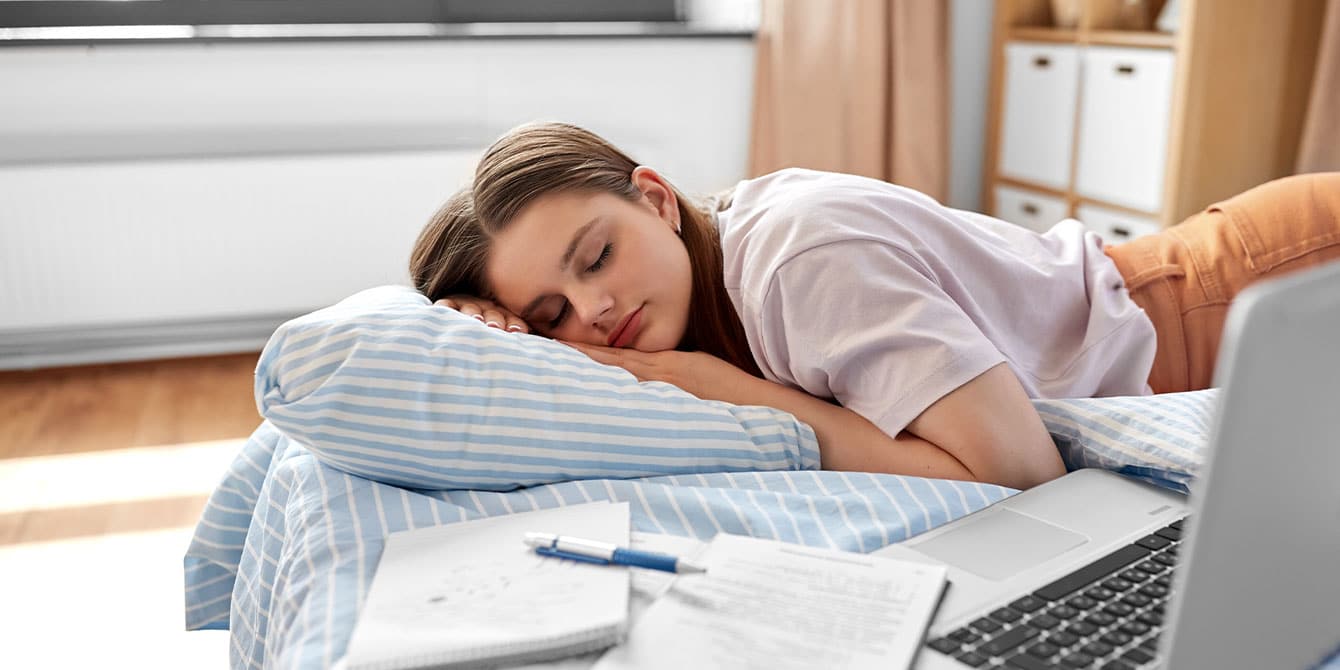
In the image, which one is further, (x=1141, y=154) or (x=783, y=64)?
(x=783, y=64)

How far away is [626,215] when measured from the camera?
4.00 feet

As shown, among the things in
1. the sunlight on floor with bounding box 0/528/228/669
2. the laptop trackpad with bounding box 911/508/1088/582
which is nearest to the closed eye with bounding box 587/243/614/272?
the laptop trackpad with bounding box 911/508/1088/582

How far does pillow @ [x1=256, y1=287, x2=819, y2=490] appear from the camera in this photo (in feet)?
3.05

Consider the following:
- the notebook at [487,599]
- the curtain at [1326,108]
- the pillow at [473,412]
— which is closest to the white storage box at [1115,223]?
the curtain at [1326,108]

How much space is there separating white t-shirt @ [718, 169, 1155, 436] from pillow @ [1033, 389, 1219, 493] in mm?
88

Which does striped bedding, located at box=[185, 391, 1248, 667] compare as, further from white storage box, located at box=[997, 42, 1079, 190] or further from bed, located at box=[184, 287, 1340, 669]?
white storage box, located at box=[997, 42, 1079, 190]

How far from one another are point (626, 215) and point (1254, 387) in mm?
855

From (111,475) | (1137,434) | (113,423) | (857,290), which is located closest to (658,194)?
(857,290)

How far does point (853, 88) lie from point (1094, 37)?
0.64m

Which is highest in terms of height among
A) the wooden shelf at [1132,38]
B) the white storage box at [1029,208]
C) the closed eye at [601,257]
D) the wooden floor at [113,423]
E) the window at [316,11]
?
the window at [316,11]

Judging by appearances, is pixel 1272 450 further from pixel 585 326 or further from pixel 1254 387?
pixel 585 326

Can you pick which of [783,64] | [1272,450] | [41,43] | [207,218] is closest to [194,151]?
[207,218]

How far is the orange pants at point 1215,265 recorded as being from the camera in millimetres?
1374

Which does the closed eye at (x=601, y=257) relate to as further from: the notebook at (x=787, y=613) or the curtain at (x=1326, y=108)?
the curtain at (x=1326, y=108)
